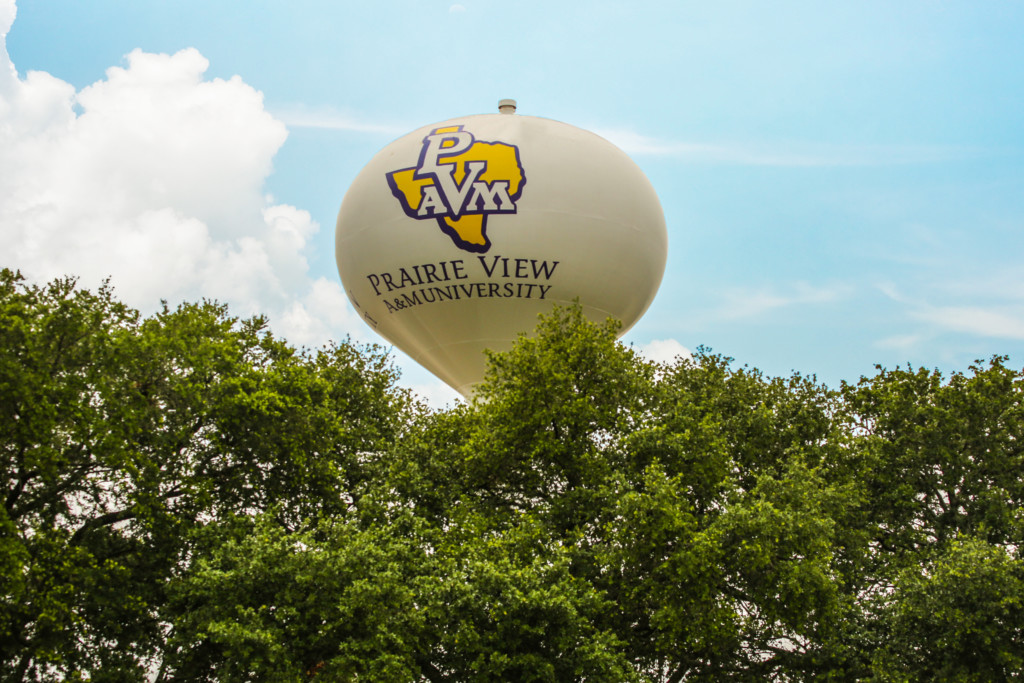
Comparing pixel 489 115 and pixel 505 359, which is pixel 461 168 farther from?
pixel 505 359

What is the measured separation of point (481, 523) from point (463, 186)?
9.20m

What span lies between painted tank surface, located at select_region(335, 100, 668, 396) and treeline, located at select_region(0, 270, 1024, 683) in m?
2.64

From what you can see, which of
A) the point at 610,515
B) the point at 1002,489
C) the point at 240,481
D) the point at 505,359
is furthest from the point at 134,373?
the point at 1002,489

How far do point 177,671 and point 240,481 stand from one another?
13.1ft

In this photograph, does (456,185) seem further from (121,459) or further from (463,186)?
(121,459)

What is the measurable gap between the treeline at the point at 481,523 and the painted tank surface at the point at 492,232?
2.64 meters

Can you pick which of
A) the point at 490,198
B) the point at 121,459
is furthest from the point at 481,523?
the point at 490,198

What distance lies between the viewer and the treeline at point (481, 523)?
1784 cm

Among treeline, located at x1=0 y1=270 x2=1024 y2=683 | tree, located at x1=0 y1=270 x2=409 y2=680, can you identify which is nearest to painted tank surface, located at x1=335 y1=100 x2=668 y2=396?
treeline, located at x1=0 y1=270 x2=1024 y2=683

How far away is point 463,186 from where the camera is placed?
85.7ft

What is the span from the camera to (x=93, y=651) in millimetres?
19250

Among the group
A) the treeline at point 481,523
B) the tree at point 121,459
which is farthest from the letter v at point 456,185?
the tree at point 121,459

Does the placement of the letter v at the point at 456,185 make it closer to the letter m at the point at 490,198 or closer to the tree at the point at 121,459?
the letter m at the point at 490,198

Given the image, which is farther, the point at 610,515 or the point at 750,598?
the point at 610,515
